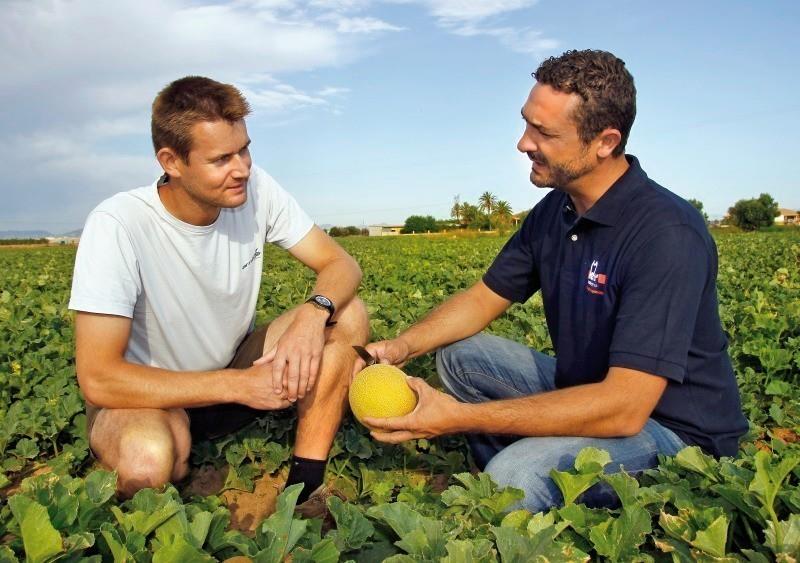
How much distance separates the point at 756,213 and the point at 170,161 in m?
91.9

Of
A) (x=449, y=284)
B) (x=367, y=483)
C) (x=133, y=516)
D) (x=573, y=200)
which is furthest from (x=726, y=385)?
(x=449, y=284)

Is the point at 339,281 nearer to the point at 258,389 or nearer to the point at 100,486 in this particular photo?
the point at 258,389

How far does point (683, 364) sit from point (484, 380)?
119cm

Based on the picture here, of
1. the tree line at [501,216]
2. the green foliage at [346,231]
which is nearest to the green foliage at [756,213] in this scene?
the tree line at [501,216]

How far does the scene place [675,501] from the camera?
6.56 ft

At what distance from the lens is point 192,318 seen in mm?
3359

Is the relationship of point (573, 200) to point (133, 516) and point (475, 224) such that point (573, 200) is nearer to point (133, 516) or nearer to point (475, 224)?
point (133, 516)

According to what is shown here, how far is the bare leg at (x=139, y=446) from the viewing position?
2.82m

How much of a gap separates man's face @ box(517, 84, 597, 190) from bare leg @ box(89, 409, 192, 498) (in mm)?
2005

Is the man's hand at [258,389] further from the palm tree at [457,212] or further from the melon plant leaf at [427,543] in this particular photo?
the palm tree at [457,212]

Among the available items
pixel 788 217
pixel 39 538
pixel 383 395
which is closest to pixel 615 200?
pixel 383 395

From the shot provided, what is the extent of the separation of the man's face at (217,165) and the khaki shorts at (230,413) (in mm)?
829

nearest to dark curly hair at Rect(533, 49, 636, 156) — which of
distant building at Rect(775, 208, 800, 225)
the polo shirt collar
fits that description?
the polo shirt collar

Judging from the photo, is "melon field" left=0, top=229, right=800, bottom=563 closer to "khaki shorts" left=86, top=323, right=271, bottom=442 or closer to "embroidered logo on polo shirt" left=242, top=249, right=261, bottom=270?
"khaki shorts" left=86, top=323, right=271, bottom=442
